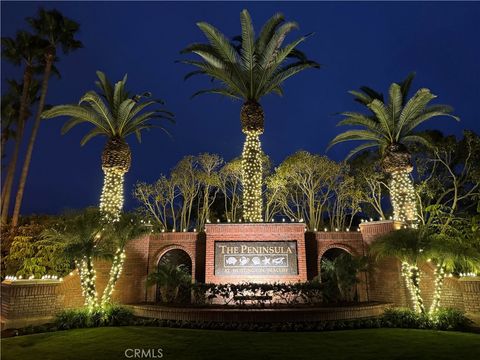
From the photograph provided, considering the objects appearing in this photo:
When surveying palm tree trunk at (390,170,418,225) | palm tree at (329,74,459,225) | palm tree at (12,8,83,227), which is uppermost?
palm tree at (12,8,83,227)

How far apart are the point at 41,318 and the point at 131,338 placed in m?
4.43

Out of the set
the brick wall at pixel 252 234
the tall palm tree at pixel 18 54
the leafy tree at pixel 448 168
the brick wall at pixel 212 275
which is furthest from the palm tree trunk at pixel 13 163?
A: the leafy tree at pixel 448 168

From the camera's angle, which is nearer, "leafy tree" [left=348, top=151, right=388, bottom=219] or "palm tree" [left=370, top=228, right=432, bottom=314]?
"palm tree" [left=370, top=228, right=432, bottom=314]

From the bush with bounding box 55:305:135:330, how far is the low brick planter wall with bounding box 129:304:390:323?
1.17 m

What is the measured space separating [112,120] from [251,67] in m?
7.13

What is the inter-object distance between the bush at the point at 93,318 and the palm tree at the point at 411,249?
8767 mm

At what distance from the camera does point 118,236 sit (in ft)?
41.1

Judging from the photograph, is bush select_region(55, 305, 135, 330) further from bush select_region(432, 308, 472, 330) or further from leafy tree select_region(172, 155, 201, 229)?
leafy tree select_region(172, 155, 201, 229)

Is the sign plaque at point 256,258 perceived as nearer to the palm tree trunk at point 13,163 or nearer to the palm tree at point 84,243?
the palm tree at point 84,243

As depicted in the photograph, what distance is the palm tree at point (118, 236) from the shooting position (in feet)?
40.7

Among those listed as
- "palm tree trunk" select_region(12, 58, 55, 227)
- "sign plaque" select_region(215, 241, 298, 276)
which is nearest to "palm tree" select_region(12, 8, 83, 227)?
"palm tree trunk" select_region(12, 58, 55, 227)

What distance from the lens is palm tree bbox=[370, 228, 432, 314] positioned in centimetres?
1147

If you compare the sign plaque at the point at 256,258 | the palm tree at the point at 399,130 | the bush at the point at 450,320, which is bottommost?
the bush at the point at 450,320

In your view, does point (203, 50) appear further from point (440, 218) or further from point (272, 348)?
point (440, 218)
